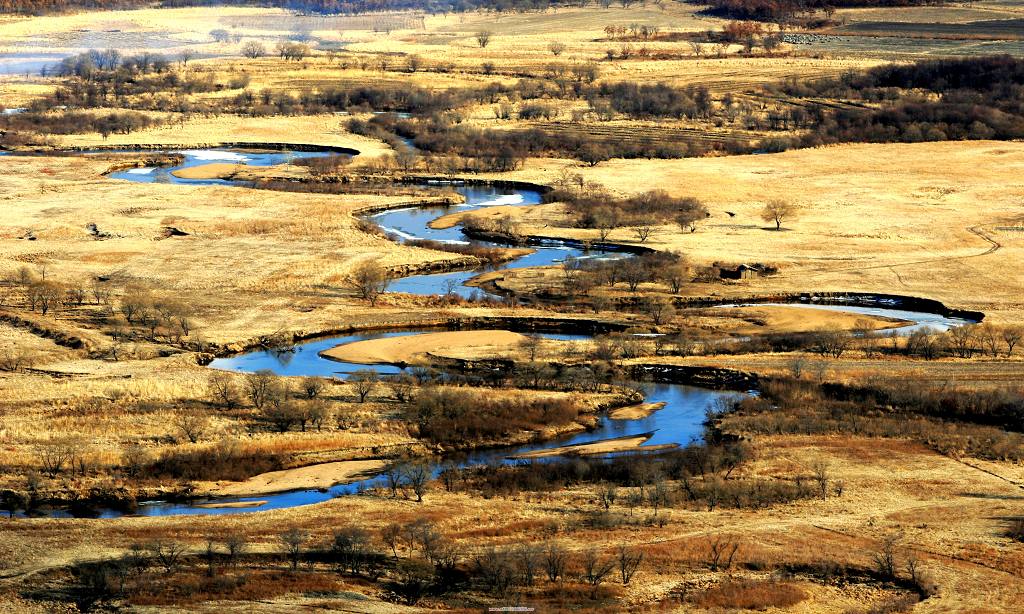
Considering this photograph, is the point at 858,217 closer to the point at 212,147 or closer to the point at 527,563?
the point at 527,563

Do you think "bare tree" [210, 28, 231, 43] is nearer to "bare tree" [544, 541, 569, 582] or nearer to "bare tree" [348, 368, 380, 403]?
"bare tree" [348, 368, 380, 403]

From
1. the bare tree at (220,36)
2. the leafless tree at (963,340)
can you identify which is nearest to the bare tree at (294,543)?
the leafless tree at (963,340)

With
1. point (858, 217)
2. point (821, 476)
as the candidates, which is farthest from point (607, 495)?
point (858, 217)

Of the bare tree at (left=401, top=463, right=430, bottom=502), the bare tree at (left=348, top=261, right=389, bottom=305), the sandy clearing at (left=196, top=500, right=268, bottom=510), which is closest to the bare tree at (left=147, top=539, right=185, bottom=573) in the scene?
the sandy clearing at (left=196, top=500, right=268, bottom=510)

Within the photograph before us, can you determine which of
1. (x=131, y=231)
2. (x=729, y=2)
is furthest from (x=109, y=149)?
(x=729, y=2)

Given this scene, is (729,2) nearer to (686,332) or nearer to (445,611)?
(686,332)

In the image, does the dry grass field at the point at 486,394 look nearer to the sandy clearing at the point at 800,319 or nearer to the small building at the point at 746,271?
the sandy clearing at the point at 800,319
